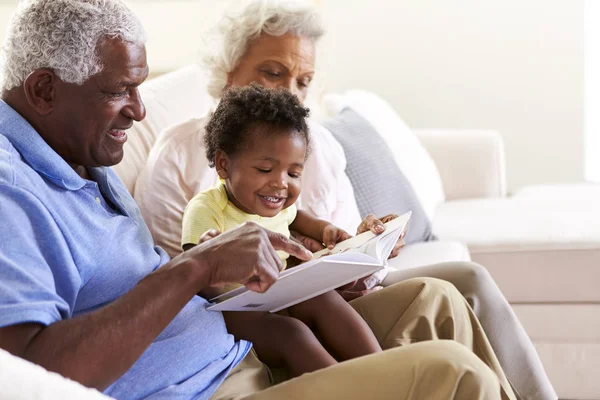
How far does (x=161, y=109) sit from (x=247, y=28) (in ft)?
1.17

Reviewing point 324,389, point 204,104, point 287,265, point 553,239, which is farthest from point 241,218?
point 553,239

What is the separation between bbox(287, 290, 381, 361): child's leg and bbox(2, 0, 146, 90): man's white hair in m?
0.58

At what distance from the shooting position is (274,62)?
7.13 ft

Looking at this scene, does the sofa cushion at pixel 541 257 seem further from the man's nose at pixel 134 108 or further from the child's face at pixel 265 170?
the man's nose at pixel 134 108

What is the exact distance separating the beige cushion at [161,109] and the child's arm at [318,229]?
429mm

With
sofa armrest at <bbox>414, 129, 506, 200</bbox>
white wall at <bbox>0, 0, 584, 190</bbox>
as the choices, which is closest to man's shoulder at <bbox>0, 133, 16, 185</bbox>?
sofa armrest at <bbox>414, 129, 506, 200</bbox>

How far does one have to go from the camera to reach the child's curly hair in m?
1.71

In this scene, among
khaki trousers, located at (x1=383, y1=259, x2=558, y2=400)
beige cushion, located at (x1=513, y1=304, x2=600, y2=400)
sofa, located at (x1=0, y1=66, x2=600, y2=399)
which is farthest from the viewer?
beige cushion, located at (x1=513, y1=304, x2=600, y2=400)

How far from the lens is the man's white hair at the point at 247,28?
7.16ft

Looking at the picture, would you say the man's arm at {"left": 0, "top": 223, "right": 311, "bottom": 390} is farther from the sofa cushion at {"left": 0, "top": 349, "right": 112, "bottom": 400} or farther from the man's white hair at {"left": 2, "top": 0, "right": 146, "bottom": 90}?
the man's white hair at {"left": 2, "top": 0, "right": 146, "bottom": 90}

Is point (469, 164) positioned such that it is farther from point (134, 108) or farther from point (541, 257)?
point (134, 108)

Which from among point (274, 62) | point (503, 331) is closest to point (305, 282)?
point (503, 331)

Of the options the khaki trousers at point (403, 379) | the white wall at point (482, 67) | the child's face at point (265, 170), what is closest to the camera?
the khaki trousers at point (403, 379)

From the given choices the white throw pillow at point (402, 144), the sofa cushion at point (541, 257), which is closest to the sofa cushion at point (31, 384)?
the sofa cushion at point (541, 257)
